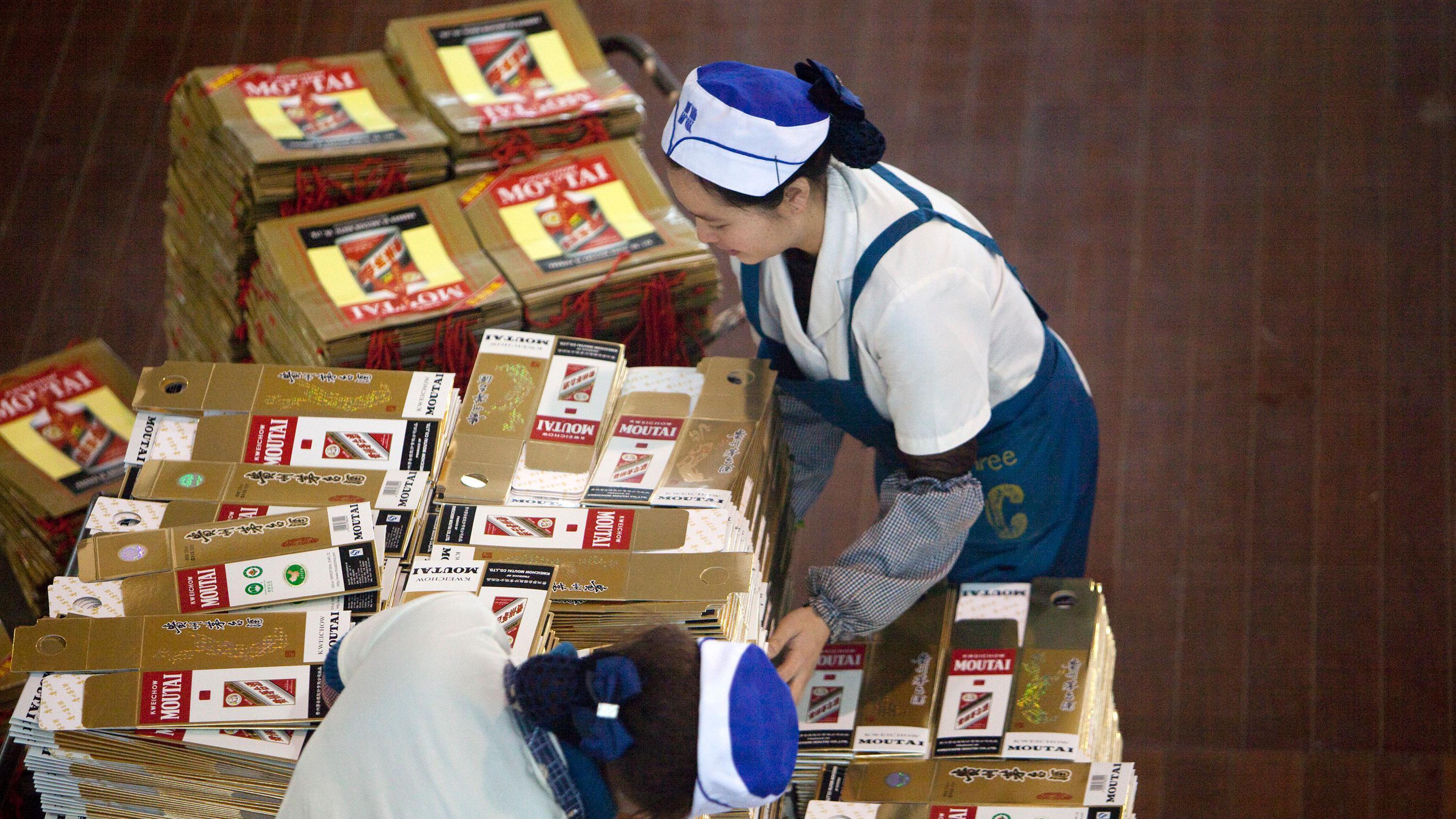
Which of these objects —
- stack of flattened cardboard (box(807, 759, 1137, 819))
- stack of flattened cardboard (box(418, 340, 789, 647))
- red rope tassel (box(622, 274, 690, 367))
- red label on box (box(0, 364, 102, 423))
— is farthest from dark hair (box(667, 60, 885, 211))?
red label on box (box(0, 364, 102, 423))

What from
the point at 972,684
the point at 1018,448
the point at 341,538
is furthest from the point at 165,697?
the point at 1018,448

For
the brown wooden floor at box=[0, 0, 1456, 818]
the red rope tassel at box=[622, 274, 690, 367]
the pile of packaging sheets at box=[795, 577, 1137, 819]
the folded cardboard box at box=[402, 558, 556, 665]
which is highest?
the folded cardboard box at box=[402, 558, 556, 665]

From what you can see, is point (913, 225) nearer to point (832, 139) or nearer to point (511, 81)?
point (832, 139)

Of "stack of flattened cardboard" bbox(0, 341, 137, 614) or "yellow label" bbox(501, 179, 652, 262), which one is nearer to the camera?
"yellow label" bbox(501, 179, 652, 262)

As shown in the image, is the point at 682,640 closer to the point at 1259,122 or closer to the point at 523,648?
the point at 523,648

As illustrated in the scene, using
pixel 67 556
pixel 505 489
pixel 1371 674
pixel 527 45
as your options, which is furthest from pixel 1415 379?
pixel 67 556

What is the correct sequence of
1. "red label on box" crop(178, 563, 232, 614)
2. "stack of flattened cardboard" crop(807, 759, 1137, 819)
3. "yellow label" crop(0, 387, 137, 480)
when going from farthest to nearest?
"yellow label" crop(0, 387, 137, 480) < "stack of flattened cardboard" crop(807, 759, 1137, 819) < "red label on box" crop(178, 563, 232, 614)

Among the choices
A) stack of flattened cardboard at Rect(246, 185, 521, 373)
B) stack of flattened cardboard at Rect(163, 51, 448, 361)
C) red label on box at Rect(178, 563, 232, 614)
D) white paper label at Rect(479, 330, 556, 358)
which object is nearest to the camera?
red label on box at Rect(178, 563, 232, 614)

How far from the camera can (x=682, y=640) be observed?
63.3 inches

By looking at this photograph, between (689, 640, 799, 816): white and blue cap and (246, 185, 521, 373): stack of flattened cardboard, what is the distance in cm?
134

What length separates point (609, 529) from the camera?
7.09 ft

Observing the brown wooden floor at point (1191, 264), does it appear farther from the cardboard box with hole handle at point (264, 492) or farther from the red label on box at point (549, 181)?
the cardboard box with hole handle at point (264, 492)

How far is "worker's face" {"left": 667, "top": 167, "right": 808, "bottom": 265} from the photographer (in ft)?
6.96

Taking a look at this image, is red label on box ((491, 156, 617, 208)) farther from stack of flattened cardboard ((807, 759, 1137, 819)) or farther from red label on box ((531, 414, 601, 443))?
stack of flattened cardboard ((807, 759, 1137, 819))
